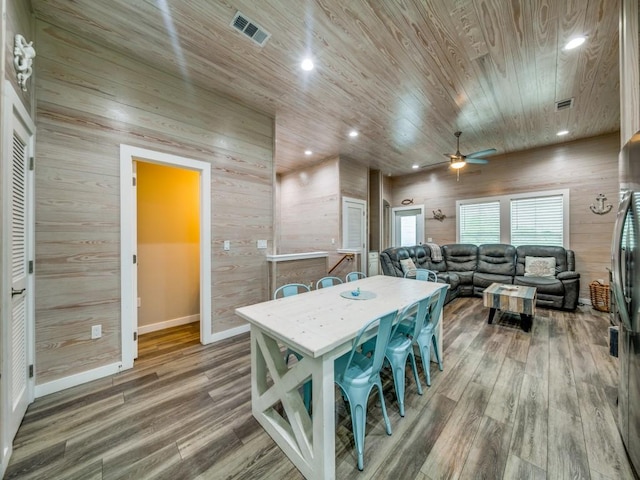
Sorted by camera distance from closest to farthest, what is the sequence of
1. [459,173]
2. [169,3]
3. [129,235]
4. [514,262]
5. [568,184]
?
1. [169,3]
2. [129,235]
3. [568,184]
4. [514,262]
5. [459,173]

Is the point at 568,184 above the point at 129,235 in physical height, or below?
above

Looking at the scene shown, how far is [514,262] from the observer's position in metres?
5.29

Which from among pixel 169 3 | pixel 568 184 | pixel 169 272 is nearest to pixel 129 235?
pixel 169 272

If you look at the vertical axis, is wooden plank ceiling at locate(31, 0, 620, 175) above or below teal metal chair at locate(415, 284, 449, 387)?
above

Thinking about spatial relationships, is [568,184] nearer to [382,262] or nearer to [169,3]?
[382,262]

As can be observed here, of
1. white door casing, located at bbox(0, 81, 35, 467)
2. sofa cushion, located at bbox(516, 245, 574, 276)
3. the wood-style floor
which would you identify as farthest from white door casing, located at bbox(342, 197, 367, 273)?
white door casing, located at bbox(0, 81, 35, 467)

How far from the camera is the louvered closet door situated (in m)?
1.60

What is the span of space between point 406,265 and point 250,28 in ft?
14.8

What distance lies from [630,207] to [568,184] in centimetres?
484

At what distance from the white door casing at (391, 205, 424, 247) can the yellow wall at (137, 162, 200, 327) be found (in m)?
5.59

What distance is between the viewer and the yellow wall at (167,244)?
135 inches

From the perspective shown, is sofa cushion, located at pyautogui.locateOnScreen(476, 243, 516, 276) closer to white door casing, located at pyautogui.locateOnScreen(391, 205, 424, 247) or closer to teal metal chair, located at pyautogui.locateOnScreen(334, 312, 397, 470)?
white door casing, located at pyautogui.locateOnScreen(391, 205, 424, 247)

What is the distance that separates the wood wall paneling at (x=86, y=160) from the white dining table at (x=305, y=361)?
1.59m

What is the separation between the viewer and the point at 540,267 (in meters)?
4.81
